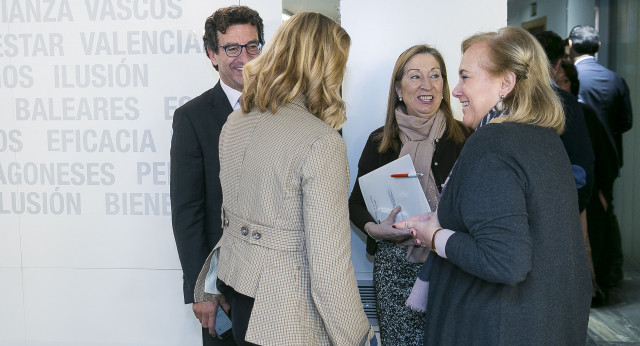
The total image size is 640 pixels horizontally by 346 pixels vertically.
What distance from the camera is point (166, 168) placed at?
10.8ft

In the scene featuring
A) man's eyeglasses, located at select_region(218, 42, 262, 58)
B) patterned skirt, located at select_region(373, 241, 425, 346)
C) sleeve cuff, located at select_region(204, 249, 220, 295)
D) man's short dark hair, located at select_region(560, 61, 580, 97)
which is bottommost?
patterned skirt, located at select_region(373, 241, 425, 346)

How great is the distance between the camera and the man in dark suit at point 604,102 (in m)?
4.57

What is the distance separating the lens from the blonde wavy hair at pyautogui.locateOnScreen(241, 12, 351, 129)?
1.90 meters

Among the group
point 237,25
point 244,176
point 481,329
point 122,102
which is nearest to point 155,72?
point 122,102

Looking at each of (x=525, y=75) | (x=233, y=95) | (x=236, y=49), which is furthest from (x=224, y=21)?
(x=525, y=75)

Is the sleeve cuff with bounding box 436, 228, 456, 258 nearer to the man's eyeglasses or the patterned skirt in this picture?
the patterned skirt

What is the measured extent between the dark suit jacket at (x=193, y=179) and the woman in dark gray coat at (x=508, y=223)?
931 mm

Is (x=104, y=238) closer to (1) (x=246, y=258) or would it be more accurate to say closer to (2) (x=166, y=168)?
(2) (x=166, y=168)

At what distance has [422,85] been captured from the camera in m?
2.73

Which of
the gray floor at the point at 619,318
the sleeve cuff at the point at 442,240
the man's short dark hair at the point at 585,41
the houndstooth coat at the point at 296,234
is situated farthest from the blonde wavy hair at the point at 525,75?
the man's short dark hair at the point at 585,41

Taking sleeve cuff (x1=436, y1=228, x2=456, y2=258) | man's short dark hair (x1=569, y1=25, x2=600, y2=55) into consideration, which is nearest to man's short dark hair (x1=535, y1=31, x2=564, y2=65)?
man's short dark hair (x1=569, y1=25, x2=600, y2=55)

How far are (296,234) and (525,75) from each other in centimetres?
79

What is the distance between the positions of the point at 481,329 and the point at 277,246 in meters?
0.61

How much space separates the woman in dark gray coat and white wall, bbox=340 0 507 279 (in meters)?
1.24
